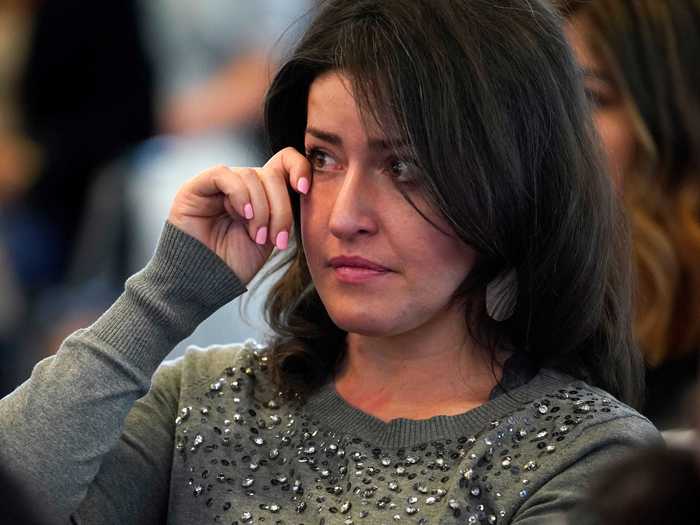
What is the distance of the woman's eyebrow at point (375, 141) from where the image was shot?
6.22ft

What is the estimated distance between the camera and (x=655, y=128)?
9.46 feet

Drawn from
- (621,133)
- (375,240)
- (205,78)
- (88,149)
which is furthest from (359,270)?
(205,78)

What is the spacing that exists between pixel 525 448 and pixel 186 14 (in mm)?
2764

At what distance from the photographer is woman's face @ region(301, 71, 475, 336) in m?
1.92

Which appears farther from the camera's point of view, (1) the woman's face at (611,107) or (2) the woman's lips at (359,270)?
(1) the woman's face at (611,107)

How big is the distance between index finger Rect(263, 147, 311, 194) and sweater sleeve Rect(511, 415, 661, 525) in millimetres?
506

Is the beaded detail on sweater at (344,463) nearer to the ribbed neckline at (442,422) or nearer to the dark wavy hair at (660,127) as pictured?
the ribbed neckline at (442,422)

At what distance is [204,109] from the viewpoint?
4.26 m

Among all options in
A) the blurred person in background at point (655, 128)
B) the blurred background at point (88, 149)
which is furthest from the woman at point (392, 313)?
the blurred background at point (88, 149)

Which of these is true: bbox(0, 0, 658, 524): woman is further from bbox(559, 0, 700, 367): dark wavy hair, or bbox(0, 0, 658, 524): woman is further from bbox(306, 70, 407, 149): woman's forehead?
bbox(559, 0, 700, 367): dark wavy hair

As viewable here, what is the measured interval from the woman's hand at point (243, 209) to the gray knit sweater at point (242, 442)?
32mm

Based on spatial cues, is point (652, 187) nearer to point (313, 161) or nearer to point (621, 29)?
point (621, 29)

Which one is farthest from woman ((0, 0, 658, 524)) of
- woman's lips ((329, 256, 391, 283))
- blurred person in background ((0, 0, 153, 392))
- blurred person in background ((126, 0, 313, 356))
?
blurred person in background ((0, 0, 153, 392))

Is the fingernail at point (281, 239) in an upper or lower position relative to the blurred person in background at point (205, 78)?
upper
